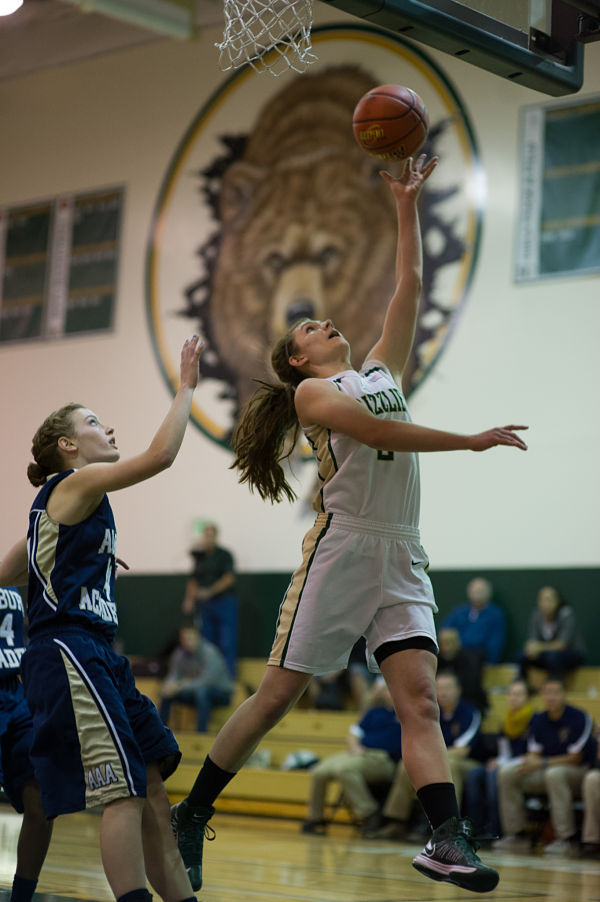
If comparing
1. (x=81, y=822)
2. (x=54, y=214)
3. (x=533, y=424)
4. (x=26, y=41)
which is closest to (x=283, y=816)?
(x=81, y=822)

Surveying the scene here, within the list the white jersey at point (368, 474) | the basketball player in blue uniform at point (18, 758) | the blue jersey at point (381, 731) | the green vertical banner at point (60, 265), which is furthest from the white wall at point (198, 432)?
the basketball player in blue uniform at point (18, 758)

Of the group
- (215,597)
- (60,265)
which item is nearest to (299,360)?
(215,597)

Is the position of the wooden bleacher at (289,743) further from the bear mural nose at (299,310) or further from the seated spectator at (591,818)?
the bear mural nose at (299,310)

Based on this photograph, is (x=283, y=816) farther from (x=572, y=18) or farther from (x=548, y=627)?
(x=572, y=18)

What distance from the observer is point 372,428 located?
3.89m

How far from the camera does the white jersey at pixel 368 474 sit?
4074 mm

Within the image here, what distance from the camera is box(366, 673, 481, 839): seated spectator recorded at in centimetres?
909

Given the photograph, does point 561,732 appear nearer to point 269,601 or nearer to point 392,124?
point 269,601

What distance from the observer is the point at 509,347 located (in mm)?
11695

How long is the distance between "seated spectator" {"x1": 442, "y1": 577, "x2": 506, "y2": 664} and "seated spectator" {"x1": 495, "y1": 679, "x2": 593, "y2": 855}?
6.57 feet

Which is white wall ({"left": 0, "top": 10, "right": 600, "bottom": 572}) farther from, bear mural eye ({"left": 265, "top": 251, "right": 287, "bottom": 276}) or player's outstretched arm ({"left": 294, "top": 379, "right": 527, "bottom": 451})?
player's outstretched arm ({"left": 294, "top": 379, "right": 527, "bottom": 451})

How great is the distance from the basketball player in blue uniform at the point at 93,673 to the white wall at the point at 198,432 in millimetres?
7842

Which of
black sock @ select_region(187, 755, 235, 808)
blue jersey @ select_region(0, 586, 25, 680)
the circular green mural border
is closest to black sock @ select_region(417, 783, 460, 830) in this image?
black sock @ select_region(187, 755, 235, 808)

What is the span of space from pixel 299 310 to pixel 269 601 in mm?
3245
